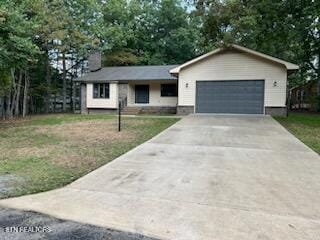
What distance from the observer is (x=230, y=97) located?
58.5 ft

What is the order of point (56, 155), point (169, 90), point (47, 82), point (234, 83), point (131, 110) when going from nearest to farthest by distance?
point (56, 155)
point (234, 83)
point (131, 110)
point (169, 90)
point (47, 82)

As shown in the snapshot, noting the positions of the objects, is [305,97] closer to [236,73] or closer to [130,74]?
[236,73]

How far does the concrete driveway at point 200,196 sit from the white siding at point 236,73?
10041mm

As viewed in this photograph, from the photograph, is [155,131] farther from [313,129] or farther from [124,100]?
[124,100]

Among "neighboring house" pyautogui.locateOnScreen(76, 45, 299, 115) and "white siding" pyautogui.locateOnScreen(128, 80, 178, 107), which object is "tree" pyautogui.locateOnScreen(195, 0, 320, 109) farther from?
"white siding" pyautogui.locateOnScreen(128, 80, 178, 107)

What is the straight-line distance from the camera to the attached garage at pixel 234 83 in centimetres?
1712

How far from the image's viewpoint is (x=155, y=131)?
1128 cm

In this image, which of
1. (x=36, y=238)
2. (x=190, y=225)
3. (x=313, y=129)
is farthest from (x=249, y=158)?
(x=313, y=129)

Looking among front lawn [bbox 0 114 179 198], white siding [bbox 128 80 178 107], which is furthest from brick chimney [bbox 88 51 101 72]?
front lawn [bbox 0 114 179 198]

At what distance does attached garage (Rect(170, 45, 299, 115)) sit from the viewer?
17125 millimetres

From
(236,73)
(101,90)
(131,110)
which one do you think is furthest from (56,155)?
(101,90)

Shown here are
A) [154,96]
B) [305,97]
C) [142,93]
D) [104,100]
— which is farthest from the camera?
[305,97]

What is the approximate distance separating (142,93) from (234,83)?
7.59 metres

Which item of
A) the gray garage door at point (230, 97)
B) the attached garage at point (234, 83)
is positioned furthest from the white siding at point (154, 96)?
the gray garage door at point (230, 97)
